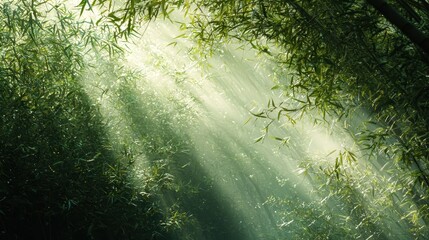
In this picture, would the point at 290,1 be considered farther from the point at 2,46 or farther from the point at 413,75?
the point at 2,46

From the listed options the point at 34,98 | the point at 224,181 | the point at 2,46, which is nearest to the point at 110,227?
the point at 34,98

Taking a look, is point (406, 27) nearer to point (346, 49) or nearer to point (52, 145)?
point (346, 49)

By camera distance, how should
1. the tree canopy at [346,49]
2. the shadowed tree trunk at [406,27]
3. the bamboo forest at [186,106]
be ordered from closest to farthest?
the shadowed tree trunk at [406,27] < the tree canopy at [346,49] < the bamboo forest at [186,106]

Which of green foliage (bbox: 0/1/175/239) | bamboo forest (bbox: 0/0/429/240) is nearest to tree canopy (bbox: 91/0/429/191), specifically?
bamboo forest (bbox: 0/0/429/240)

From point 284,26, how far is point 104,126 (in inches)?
119

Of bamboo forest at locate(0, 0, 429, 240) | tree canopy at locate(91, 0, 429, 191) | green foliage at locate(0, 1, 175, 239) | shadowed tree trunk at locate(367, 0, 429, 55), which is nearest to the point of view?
shadowed tree trunk at locate(367, 0, 429, 55)

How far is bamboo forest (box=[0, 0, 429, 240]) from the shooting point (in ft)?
6.28

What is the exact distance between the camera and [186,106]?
7625 mm

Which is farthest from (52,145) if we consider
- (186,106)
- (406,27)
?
(186,106)

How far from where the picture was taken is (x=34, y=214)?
367 centimetres

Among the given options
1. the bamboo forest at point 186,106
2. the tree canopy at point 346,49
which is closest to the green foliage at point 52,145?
the bamboo forest at point 186,106

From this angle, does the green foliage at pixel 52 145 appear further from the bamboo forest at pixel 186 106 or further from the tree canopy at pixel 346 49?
the tree canopy at pixel 346 49

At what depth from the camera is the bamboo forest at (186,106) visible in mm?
1914

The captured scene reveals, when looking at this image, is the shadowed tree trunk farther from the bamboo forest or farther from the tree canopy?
the tree canopy
